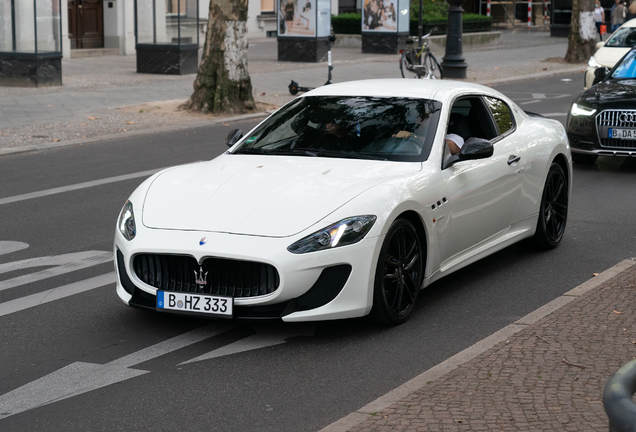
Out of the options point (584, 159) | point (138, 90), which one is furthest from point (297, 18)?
point (584, 159)

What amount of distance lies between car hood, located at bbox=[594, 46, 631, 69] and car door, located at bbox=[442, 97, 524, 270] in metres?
14.1

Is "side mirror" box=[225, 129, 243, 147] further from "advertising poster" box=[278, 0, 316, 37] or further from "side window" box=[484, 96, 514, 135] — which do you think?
"advertising poster" box=[278, 0, 316, 37]

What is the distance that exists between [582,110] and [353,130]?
634 centimetres

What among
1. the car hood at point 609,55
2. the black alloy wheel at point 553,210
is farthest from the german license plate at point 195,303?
the car hood at point 609,55

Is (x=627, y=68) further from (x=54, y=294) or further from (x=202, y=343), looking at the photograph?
(x=202, y=343)

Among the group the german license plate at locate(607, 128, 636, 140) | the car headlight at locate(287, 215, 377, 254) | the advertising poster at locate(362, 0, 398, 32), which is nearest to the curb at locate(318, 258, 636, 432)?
the car headlight at locate(287, 215, 377, 254)

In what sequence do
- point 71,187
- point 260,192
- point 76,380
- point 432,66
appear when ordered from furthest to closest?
point 432,66 < point 71,187 < point 260,192 < point 76,380

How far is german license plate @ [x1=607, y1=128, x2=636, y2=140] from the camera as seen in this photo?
1159cm

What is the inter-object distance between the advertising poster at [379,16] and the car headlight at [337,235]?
95.1ft

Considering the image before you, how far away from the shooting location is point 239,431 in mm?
4312

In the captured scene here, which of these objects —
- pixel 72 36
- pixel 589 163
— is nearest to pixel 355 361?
pixel 589 163

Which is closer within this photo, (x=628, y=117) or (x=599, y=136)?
(x=628, y=117)

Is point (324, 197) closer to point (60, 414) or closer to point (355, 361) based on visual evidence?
point (355, 361)

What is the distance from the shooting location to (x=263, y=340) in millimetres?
5621
